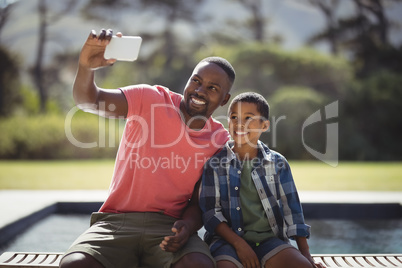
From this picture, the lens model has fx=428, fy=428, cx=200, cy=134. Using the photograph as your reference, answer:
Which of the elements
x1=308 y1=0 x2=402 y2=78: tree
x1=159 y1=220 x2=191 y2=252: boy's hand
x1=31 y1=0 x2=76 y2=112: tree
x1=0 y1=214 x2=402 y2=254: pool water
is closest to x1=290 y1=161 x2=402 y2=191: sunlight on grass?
x1=0 y1=214 x2=402 y2=254: pool water

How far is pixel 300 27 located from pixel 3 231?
19.7 metres

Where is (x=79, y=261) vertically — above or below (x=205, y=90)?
below

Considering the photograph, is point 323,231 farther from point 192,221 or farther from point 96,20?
point 96,20

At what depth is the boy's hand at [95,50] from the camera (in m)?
2.00

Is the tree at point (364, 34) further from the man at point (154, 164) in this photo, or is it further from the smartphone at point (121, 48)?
the smartphone at point (121, 48)

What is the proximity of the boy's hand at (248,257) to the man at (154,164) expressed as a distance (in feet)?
0.63

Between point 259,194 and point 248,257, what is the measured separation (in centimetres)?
36

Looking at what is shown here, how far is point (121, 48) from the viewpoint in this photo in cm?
206

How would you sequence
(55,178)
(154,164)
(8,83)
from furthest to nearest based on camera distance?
1. (8,83)
2. (55,178)
3. (154,164)

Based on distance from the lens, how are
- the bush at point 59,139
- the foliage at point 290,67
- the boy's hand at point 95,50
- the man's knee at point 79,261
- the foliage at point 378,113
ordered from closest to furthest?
the man's knee at point 79,261 < the boy's hand at point 95,50 < the bush at point 59,139 < the foliage at point 378,113 < the foliage at point 290,67

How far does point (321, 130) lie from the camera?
510 inches

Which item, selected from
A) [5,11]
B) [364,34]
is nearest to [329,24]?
[364,34]

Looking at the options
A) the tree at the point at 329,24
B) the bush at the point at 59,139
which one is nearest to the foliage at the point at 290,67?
the tree at the point at 329,24

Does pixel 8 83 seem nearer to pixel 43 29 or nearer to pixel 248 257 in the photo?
pixel 43 29
